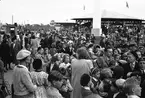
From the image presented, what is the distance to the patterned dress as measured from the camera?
17.3 ft

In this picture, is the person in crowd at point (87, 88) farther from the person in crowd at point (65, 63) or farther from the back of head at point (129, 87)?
the person in crowd at point (65, 63)

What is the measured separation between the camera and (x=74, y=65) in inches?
259

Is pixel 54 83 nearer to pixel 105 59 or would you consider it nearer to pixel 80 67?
pixel 80 67

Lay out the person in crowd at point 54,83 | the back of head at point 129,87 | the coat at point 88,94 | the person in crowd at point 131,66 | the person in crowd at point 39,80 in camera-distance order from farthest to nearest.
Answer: the person in crowd at point 131,66, the person in crowd at point 39,80, the coat at point 88,94, the person in crowd at point 54,83, the back of head at point 129,87

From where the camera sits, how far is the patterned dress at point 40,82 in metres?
5.27

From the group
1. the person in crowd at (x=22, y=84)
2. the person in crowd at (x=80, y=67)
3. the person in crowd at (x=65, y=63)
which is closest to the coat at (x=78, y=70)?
the person in crowd at (x=80, y=67)

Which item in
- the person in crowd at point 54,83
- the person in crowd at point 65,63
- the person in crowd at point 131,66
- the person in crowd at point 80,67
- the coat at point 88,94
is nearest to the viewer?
the person in crowd at point 54,83

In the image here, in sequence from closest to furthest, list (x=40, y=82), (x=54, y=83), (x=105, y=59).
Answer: (x=54, y=83)
(x=40, y=82)
(x=105, y=59)

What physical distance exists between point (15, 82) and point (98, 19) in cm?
2498

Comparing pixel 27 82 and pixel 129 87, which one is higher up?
pixel 129 87

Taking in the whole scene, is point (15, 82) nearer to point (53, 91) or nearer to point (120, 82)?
point (53, 91)

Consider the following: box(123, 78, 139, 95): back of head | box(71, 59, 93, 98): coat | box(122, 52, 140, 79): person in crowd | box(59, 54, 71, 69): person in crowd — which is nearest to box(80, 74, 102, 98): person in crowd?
box(123, 78, 139, 95): back of head

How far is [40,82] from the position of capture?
5395 mm

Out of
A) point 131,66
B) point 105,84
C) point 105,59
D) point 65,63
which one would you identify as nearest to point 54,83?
point 105,84
